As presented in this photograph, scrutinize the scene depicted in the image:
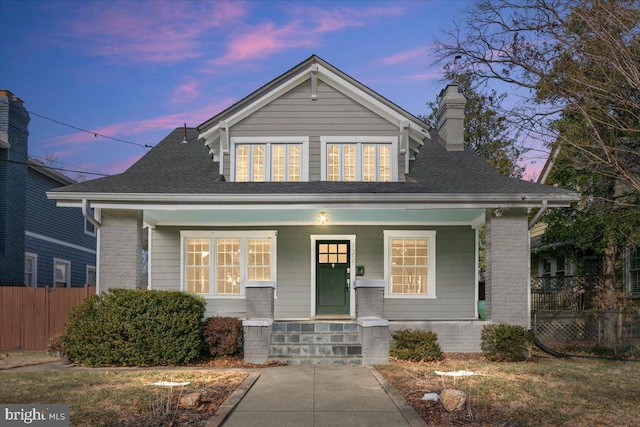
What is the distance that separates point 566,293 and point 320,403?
51.6ft

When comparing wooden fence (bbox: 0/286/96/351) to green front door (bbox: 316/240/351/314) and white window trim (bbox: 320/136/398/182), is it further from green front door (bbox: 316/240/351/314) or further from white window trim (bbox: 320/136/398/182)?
white window trim (bbox: 320/136/398/182)

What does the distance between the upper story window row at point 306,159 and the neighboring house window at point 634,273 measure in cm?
941

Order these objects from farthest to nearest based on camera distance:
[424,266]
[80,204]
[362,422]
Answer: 1. [424,266]
2. [80,204]
3. [362,422]

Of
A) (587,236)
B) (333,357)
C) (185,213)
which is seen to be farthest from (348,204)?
(587,236)

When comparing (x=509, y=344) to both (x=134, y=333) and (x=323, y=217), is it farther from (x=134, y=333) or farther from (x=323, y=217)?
(x=134, y=333)

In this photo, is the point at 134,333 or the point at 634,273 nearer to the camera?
the point at 134,333

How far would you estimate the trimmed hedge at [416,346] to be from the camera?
39.7 feet

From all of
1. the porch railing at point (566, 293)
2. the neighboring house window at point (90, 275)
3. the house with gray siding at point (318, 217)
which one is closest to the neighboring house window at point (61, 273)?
the neighboring house window at point (90, 275)

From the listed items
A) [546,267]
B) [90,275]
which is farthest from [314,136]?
[90,275]

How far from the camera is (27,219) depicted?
2073 centimetres

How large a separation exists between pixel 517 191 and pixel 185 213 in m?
7.78

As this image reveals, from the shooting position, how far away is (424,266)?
15695 millimetres

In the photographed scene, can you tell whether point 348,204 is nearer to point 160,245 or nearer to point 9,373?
point 160,245

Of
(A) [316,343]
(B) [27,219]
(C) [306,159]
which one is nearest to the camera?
(A) [316,343]
